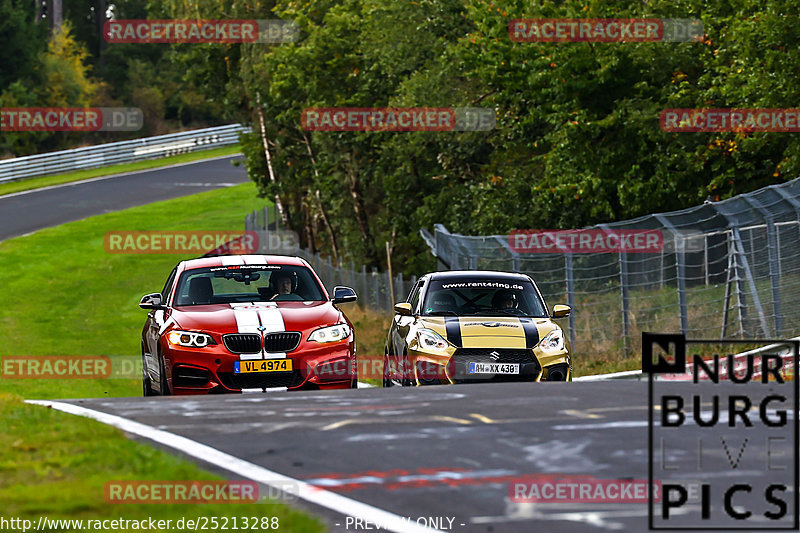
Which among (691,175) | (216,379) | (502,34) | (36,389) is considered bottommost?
(36,389)

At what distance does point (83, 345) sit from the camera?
34406 mm

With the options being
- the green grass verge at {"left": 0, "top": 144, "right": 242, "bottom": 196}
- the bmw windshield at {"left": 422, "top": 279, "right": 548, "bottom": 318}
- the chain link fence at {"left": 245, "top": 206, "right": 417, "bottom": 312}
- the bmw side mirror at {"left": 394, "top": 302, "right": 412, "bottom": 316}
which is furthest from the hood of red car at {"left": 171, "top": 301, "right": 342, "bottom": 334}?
the green grass verge at {"left": 0, "top": 144, "right": 242, "bottom": 196}

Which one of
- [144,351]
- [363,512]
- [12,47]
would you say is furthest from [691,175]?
[12,47]

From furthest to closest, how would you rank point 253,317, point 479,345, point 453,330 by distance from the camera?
1. point 453,330
2. point 479,345
3. point 253,317

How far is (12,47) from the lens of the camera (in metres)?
73.7

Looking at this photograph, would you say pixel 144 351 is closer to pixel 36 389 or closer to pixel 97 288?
pixel 36 389

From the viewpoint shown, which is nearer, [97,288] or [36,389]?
[36,389]

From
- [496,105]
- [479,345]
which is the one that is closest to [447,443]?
[479,345]

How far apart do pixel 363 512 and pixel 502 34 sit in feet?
73.4

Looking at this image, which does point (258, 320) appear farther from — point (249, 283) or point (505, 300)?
point (505, 300)

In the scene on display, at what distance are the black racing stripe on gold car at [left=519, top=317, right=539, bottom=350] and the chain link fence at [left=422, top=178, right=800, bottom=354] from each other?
178 inches

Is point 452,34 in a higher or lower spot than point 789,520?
higher

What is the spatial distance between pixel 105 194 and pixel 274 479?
186 feet

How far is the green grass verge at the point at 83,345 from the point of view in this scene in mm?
7055
